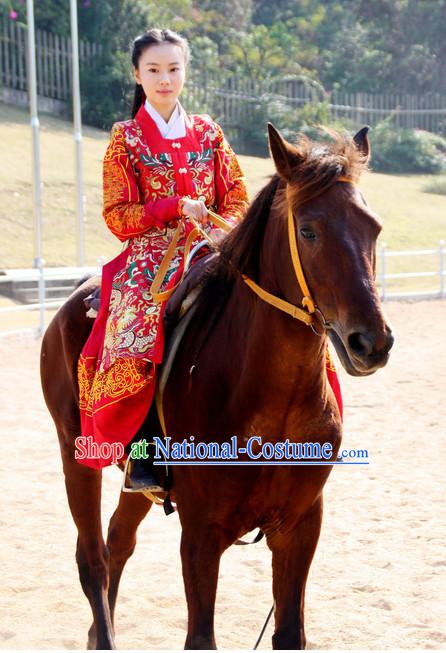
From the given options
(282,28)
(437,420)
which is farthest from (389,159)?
(437,420)

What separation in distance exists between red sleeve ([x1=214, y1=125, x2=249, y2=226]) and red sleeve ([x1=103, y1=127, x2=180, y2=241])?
0.94 feet

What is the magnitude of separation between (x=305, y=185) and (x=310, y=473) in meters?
1.05

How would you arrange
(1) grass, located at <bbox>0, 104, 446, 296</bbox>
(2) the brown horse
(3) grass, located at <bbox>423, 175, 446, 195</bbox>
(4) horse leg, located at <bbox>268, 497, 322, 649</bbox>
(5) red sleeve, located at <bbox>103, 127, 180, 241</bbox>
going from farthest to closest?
(3) grass, located at <bbox>423, 175, 446, 195</bbox>
(1) grass, located at <bbox>0, 104, 446, 296</bbox>
(5) red sleeve, located at <bbox>103, 127, 180, 241</bbox>
(4) horse leg, located at <bbox>268, 497, 322, 649</bbox>
(2) the brown horse

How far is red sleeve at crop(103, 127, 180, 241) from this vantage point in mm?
4094

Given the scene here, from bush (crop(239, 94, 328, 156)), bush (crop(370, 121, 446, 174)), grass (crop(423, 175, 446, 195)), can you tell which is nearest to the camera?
grass (crop(423, 175, 446, 195))

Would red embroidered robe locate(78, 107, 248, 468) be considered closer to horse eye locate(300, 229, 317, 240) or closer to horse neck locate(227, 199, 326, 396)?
horse neck locate(227, 199, 326, 396)

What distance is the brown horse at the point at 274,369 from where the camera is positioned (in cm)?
319

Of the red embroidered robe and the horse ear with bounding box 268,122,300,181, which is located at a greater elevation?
the horse ear with bounding box 268,122,300,181

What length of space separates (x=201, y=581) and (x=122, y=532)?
1.55m

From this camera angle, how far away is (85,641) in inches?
193

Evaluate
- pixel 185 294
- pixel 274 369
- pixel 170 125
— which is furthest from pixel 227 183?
A: pixel 274 369

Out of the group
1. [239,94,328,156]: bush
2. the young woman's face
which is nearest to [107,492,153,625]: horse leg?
the young woman's face

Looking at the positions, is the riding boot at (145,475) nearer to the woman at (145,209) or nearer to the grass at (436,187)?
the woman at (145,209)

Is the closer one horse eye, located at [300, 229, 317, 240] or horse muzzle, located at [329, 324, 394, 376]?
horse muzzle, located at [329, 324, 394, 376]
